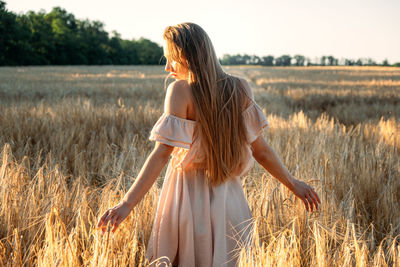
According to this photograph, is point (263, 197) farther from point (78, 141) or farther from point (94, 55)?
point (94, 55)

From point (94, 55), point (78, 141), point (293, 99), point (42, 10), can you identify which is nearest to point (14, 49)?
point (94, 55)

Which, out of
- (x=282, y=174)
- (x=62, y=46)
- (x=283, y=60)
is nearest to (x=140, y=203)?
(x=282, y=174)

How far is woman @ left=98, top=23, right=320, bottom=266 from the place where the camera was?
140 cm

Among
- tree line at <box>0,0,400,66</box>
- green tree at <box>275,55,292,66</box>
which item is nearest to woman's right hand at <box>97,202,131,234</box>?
tree line at <box>0,0,400,66</box>

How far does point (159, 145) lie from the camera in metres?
1.40

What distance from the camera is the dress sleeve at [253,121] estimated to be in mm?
1512

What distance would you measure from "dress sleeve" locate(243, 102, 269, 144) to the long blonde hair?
0.12ft

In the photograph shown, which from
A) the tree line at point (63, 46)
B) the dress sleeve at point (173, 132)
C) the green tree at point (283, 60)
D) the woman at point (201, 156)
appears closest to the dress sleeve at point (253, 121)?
the woman at point (201, 156)

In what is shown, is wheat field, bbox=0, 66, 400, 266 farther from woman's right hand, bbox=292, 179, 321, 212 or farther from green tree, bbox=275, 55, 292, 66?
green tree, bbox=275, 55, 292, 66

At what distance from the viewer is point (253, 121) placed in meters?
1.53

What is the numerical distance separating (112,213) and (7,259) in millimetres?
552

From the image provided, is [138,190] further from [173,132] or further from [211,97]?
[211,97]

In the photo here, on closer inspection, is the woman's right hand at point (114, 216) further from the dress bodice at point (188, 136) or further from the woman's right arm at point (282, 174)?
the woman's right arm at point (282, 174)

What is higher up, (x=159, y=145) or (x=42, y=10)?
(x=42, y=10)
